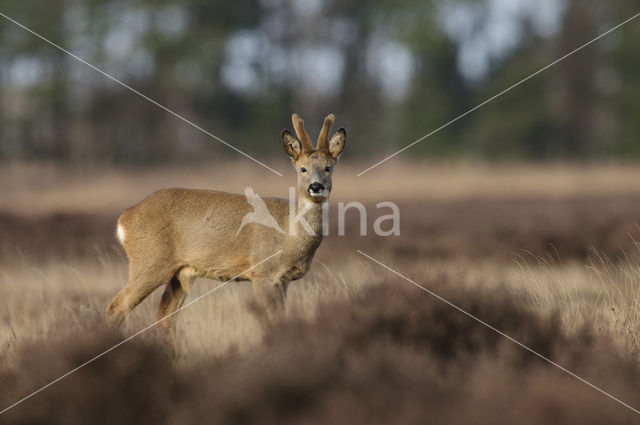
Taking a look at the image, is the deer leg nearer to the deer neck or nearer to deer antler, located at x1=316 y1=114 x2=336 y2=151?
the deer neck

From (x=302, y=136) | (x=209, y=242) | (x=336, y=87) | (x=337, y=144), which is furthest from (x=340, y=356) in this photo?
(x=336, y=87)

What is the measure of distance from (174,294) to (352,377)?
9.65 feet

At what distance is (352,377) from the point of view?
4578 mm

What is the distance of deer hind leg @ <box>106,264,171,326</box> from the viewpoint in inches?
265

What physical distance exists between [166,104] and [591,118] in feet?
58.2

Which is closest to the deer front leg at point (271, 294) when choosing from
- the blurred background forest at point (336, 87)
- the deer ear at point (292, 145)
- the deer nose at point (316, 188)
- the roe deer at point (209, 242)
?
the roe deer at point (209, 242)

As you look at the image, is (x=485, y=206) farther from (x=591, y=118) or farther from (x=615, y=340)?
(x=591, y=118)

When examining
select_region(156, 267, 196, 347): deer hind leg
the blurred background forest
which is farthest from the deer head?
the blurred background forest

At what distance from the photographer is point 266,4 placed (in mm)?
35219

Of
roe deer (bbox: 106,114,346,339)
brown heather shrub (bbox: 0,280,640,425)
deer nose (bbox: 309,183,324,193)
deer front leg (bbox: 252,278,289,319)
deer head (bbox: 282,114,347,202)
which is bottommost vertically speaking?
brown heather shrub (bbox: 0,280,640,425)

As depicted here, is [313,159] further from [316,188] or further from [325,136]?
[316,188]

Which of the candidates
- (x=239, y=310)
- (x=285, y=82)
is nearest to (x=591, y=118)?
(x=285, y=82)

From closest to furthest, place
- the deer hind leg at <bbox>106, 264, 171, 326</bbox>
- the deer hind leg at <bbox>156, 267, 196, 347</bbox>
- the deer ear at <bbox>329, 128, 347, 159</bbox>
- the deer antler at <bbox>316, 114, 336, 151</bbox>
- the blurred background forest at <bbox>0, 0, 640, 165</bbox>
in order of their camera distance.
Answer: the deer hind leg at <bbox>106, 264, 171, 326</bbox>
the deer hind leg at <bbox>156, 267, 196, 347</bbox>
the deer antler at <bbox>316, 114, 336, 151</bbox>
the deer ear at <bbox>329, 128, 347, 159</bbox>
the blurred background forest at <bbox>0, 0, 640, 165</bbox>

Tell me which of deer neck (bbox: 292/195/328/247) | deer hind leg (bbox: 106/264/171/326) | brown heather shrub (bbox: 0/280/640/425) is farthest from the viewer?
deer neck (bbox: 292/195/328/247)
